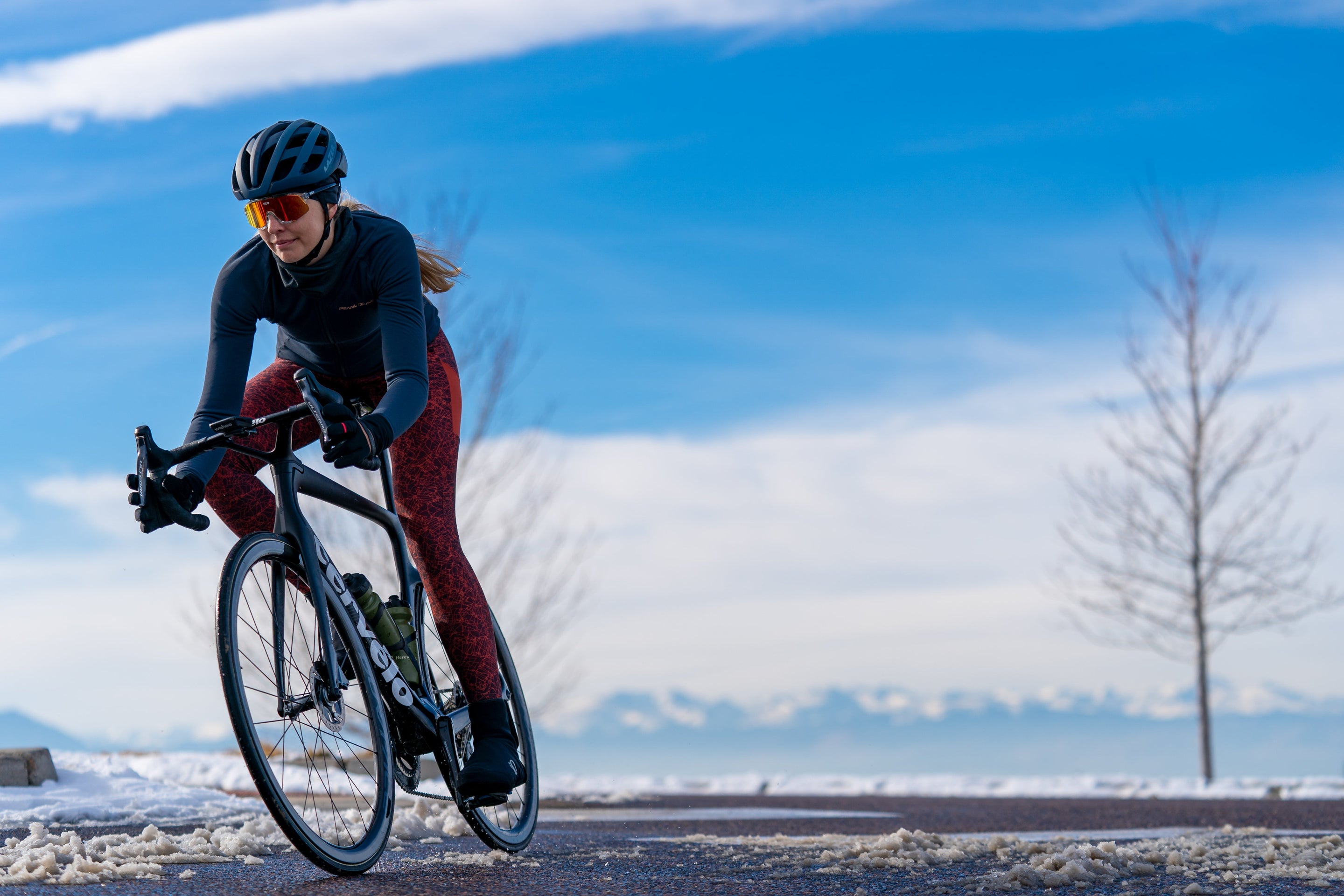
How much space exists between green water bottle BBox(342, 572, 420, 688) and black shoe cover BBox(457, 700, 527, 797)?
27cm

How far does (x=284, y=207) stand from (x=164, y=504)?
0.90m

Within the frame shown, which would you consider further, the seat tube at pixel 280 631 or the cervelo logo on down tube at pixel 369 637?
the cervelo logo on down tube at pixel 369 637

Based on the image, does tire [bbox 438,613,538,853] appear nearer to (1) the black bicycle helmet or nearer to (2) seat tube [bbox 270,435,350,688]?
(2) seat tube [bbox 270,435,350,688]

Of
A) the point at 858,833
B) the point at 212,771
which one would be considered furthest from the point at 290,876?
the point at 212,771

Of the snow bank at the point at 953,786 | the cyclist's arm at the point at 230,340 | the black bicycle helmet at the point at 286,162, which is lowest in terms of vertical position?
the snow bank at the point at 953,786

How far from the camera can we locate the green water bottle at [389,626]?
360cm

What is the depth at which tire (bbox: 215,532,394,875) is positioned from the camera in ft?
9.66

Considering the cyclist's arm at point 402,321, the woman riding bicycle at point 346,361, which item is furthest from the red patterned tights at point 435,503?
the cyclist's arm at point 402,321

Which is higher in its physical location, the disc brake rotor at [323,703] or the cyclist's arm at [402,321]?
the cyclist's arm at [402,321]

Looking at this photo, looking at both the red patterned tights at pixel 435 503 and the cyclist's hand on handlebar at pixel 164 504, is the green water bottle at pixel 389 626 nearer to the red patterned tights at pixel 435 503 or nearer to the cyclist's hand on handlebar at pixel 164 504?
the red patterned tights at pixel 435 503

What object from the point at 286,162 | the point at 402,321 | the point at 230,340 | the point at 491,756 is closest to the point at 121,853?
the point at 491,756

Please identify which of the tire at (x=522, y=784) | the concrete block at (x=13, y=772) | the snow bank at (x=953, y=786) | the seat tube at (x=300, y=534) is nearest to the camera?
the seat tube at (x=300, y=534)

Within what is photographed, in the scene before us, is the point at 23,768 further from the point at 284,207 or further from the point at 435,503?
the point at 284,207

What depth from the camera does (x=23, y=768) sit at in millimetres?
5918
